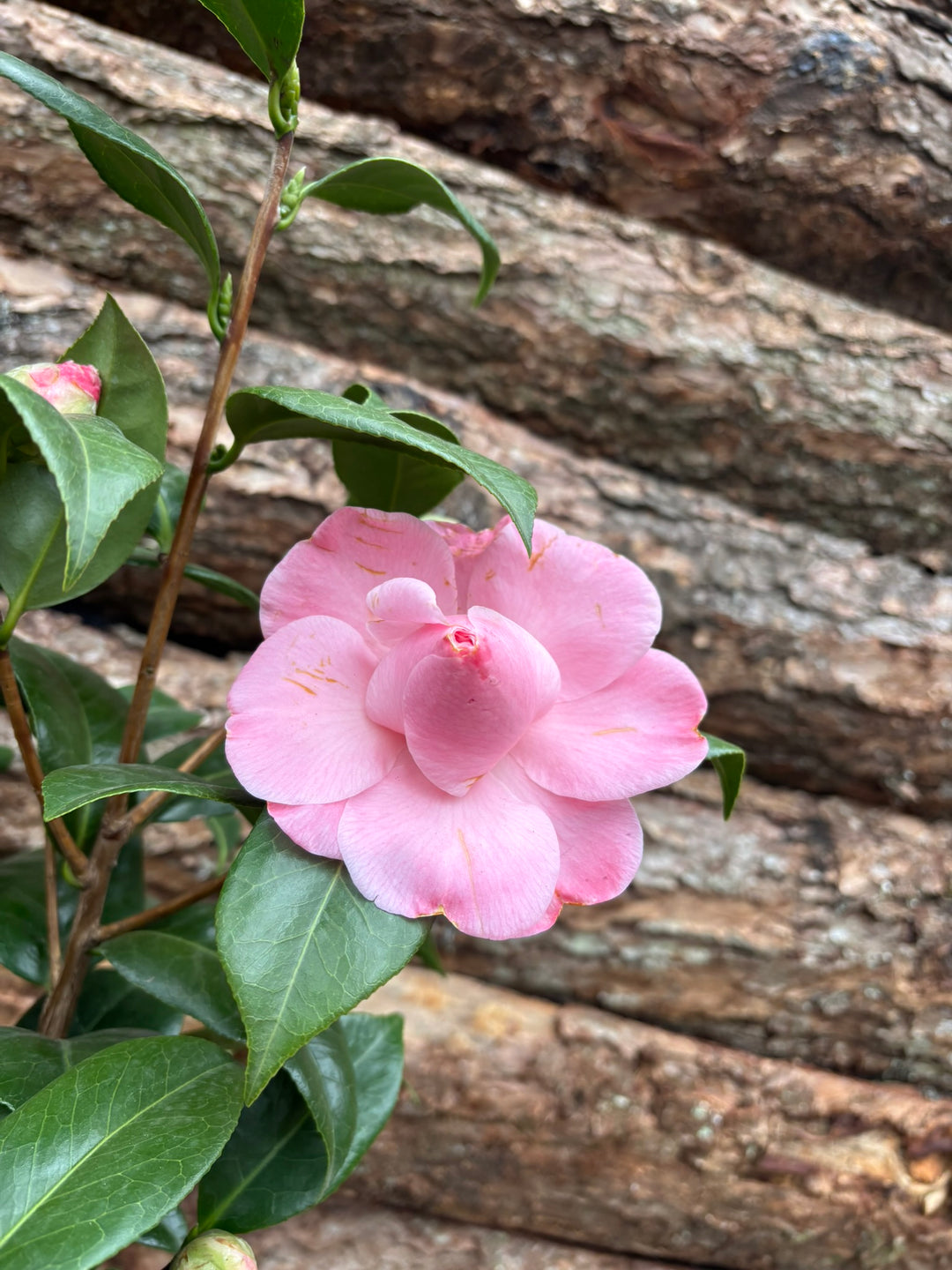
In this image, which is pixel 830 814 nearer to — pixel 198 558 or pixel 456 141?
pixel 198 558

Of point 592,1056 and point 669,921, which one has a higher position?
point 669,921

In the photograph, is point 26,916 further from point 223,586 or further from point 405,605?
point 405,605

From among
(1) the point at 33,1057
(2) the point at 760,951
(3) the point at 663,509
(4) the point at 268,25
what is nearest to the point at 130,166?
(4) the point at 268,25

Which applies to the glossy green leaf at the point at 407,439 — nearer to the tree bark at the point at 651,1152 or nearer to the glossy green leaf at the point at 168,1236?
the glossy green leaf at the point at 168,1236

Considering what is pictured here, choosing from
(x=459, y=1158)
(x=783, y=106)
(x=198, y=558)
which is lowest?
(x=459, y=1158)

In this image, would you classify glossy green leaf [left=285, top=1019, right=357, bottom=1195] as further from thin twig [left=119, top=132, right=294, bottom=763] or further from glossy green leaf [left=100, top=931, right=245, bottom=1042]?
thin twig [left=119, top=132, right=294, bottom=763]

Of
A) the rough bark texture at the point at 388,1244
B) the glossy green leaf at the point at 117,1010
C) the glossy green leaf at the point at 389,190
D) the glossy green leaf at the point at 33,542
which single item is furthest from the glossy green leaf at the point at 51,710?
the rough bark texture at the point at 388,1244

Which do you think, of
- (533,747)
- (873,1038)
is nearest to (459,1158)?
(873,1038)

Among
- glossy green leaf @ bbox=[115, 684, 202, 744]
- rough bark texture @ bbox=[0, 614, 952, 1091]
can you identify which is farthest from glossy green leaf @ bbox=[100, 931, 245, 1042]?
rough bark texture @ bbox=[0, 614, 952, 1091]
